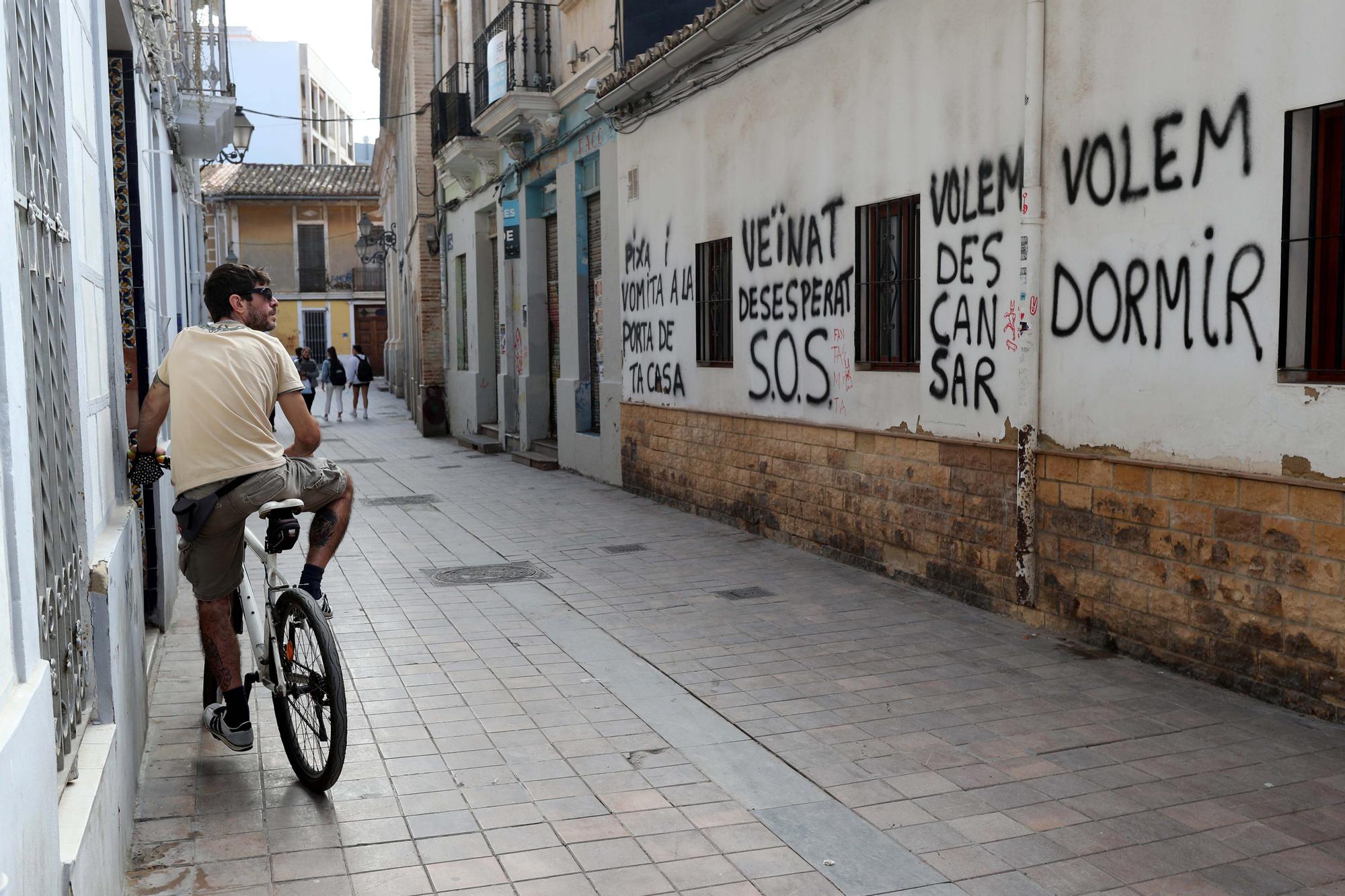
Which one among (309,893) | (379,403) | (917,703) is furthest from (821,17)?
(379,403)

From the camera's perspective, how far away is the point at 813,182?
9484 millimetres

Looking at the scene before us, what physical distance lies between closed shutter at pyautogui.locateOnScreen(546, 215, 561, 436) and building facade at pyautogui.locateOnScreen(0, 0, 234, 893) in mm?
10246

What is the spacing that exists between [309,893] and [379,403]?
3182cm

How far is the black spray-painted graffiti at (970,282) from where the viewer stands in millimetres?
7246

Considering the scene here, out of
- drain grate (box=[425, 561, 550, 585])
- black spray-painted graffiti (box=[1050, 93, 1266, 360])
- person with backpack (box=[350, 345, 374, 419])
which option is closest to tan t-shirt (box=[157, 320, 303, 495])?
drain grate (box=[425, 561, 550, 585])

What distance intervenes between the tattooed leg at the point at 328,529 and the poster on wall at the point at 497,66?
1192 centimetres

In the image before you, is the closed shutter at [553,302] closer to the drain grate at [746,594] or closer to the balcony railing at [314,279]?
the drain grate at [746,594]

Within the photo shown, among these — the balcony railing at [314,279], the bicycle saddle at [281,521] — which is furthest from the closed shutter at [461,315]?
the balcony railing at [314,279]

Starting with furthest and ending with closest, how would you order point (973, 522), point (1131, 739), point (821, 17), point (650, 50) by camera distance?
1. point (650, 50)
2. point (821, 17)
3. point (973, 522)
4. point (1131, 739)

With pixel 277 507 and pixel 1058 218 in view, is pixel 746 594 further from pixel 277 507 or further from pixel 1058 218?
pixel 277 507

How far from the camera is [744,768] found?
15.9ft

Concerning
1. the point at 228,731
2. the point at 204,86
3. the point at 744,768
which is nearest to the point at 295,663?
the point at 228,731

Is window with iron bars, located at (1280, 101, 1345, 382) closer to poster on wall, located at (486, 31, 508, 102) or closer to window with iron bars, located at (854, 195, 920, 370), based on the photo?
window with iron bars, located at (854, 195, 920, 370)

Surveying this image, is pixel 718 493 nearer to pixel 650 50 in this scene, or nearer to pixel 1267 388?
pixel 650 50
